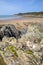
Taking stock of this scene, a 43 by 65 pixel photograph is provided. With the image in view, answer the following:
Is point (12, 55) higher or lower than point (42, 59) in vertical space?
higher

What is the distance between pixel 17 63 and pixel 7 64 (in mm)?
505

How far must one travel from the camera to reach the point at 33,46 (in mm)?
12047

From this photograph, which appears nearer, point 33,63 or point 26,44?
point 33,63

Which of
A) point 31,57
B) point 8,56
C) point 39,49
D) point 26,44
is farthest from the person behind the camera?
point 26,44

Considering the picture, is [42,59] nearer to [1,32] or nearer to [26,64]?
[26,64]

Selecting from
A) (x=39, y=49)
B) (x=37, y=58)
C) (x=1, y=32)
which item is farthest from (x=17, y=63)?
(x=1, y=32)

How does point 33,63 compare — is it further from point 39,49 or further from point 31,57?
point 39,49

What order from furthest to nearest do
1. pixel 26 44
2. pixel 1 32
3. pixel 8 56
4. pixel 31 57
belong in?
1. pixel 1 32
2. pixel 26 44
3. pixel 31 57
4. pixel 8 56

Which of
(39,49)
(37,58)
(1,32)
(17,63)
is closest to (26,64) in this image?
(17,63)

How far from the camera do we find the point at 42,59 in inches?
381

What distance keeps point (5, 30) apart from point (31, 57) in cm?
965

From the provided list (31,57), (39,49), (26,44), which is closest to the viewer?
(31,57)

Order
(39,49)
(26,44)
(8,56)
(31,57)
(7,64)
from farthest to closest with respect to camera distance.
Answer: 1. (26,44)
2. (39,49)
3. (31,57)
4. (8,56)
5. (7,64)

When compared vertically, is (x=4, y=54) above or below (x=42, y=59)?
above
